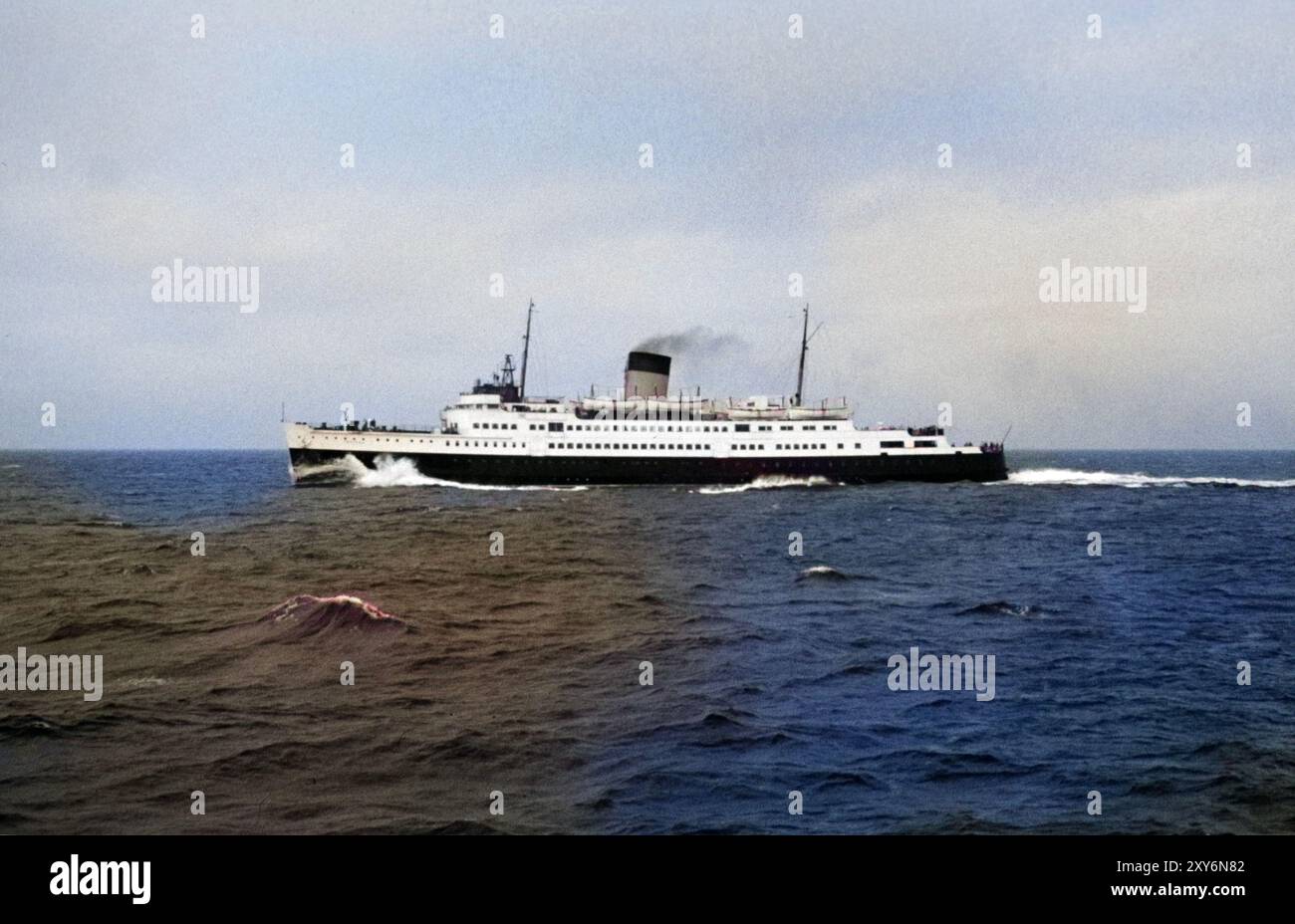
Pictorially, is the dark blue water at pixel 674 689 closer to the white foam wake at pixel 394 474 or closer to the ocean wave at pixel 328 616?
the ocean wave at pixel 328 616

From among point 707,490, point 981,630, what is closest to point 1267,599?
point 981,630

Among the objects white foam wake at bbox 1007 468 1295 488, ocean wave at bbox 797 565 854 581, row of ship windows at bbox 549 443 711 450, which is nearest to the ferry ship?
row of ship windows at bbox 549 443 711 450

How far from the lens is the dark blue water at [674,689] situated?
33.8 feet

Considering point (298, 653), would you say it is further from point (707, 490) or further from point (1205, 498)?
point (1205, 498)

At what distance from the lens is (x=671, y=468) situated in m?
59.0

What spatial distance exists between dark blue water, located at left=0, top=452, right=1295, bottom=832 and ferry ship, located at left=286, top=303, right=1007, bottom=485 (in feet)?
79.7

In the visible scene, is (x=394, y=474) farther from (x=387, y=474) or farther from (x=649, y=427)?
(x=649, y=427)

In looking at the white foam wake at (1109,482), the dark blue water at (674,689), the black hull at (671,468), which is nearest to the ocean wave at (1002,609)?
the dark blue water at (674,689)

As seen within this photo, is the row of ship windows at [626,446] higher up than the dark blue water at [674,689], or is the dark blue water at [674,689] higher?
the row of ship windows at [626,446]

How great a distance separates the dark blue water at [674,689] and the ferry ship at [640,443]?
2430cm

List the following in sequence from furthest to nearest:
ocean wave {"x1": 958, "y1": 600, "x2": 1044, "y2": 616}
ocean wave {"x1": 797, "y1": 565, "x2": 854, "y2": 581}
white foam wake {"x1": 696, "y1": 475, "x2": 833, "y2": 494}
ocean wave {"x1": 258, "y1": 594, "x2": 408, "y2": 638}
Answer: white foam wake {"x1": 696, "y1": 475, "x2": 833, "y2": 494}, ocean wave {"x1": 797, "y1": 565, "x2": 854, "y2": 581}, ocean wave {"x1": 958, "y1": 600, "x2": 1044, "y2": 616}, ocean wave {"x1": 258, "y1": 594, "x2": 408, "y2": 638}

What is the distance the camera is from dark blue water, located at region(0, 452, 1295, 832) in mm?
10297

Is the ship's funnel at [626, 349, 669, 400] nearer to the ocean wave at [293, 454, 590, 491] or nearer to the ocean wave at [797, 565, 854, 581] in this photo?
the ocean wave at [293, 454, 590, 491]

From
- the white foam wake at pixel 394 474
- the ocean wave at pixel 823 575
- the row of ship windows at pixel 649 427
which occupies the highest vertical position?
the row of ship windows at pixel 649 427
